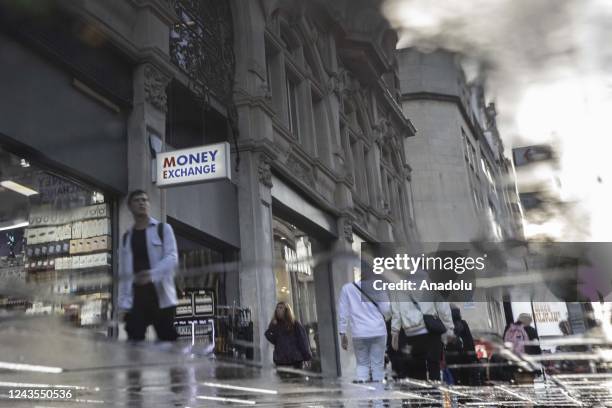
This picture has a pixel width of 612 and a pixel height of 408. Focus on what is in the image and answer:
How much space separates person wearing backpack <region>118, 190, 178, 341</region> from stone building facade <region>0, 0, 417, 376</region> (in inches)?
15.6

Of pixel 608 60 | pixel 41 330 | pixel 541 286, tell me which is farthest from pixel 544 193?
pixel 41 330

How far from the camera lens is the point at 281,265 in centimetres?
497

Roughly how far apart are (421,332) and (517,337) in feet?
1.43

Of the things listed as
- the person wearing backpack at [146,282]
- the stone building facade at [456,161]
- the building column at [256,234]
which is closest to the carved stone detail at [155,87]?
the building column at [256,234]

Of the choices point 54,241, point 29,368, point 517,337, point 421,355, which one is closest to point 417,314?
point 421,355

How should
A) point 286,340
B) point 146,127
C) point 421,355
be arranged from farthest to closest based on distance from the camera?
point 146,127 → point 286,340 → point 421,355

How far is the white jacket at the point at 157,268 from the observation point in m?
2.33

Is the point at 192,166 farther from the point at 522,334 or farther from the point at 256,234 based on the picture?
the point at 522,334

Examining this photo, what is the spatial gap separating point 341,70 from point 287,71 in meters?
2.66

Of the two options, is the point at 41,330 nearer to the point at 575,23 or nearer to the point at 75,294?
the point at 75,294

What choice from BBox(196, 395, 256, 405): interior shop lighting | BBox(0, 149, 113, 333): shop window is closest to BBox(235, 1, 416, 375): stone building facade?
BBox(0, 149, 113, 333): shop window

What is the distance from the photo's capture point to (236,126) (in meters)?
6.70

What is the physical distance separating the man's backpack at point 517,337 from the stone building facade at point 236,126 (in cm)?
68

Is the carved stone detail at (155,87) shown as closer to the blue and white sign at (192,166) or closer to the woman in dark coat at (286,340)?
the blue and white sign at (192,166)
